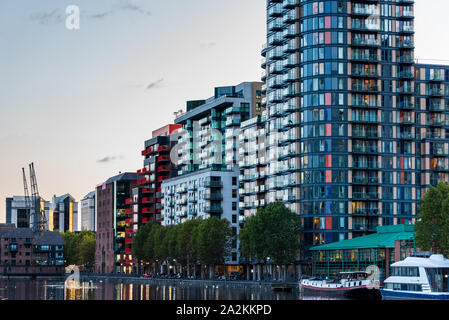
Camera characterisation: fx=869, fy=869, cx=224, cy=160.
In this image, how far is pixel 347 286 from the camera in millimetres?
147625

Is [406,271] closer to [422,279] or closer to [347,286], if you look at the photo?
[422,279]

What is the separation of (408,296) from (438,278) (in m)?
4.98

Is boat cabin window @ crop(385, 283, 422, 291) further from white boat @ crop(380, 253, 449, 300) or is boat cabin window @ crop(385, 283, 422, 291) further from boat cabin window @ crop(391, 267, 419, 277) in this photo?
boat cabin window @ crop(391, 267, 419, 277)

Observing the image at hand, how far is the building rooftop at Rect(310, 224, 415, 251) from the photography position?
169m

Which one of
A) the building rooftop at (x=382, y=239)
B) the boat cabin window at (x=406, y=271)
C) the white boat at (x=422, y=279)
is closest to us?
the white boat at (x=422, y=279)

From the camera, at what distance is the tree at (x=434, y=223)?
137m

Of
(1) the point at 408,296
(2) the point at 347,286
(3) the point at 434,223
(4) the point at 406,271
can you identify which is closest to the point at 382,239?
(2) the point at 347,286

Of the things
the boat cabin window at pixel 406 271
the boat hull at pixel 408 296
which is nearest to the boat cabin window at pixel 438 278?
the boat hull at pixel 408 296

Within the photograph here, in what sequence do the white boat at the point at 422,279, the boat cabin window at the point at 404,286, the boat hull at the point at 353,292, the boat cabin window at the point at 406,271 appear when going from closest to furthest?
the white boat at the point at 422,279
the boat cabin window at the point at 404,286
the boat cabin window at the point at 406,271
the boat hull at the point at 353,292

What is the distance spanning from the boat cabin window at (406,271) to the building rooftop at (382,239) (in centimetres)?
3553

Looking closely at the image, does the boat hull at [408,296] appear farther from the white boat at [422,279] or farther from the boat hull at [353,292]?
the boat hull at [353,292]

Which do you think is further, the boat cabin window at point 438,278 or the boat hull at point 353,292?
the boat hull at point 353,292
